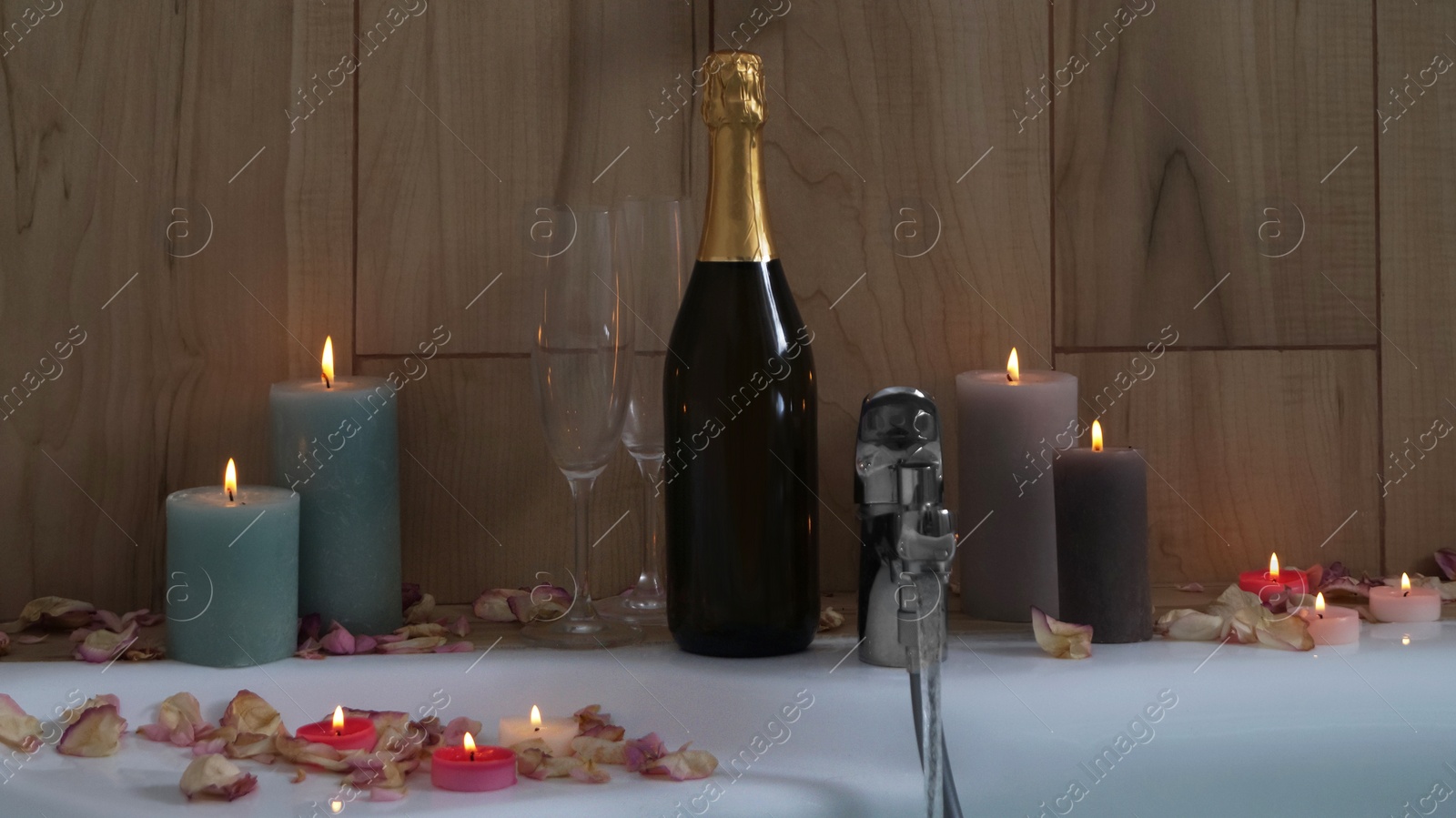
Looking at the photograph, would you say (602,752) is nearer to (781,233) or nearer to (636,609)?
(636,609)

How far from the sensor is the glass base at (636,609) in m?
0.83

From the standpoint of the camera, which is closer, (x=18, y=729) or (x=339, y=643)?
(x=18, y=729)

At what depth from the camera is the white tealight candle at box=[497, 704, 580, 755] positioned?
0.65 m

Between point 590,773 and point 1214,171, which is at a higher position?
point 1214,171

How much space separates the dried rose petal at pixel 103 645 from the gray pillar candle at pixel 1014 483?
0.55 meters

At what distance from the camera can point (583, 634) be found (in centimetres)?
78

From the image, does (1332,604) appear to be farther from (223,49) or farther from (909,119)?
(223,49)

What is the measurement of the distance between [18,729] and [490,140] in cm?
47

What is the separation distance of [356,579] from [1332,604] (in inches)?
27.0

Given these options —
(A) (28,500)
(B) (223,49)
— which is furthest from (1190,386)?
(A) (28,500)

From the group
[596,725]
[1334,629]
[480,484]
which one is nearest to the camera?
[596,725]

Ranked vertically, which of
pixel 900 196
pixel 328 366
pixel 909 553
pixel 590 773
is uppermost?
pixel 900 196

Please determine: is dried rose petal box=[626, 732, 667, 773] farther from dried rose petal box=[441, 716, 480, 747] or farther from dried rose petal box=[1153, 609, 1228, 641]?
dried rose petal box=[1153, 609, 1228, 641]

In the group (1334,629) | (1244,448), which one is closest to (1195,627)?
(1334,629)
